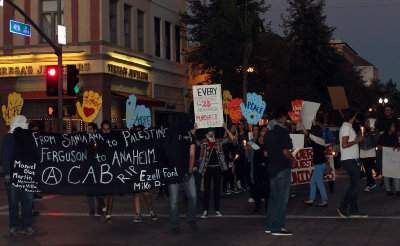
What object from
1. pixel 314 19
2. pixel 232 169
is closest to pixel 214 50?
pixel 314 19

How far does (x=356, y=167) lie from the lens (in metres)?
12.0

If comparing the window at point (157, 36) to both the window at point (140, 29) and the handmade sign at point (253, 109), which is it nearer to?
the window at point (140, 29)

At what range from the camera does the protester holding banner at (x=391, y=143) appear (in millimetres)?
16109

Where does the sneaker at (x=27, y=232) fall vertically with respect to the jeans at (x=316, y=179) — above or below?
below

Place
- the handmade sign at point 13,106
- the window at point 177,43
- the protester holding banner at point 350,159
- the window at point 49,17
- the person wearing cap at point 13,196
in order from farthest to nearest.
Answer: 1. the window at point 177,43
2. the window at point 49,17
3. the handmade sign at point 13,106
4. the protester holding banner at point 350,159
5. the person wearing cap at point 13,196

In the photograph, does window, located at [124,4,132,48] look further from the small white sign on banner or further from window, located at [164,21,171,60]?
the small white sign on banner

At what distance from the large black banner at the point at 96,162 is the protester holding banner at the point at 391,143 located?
7036mm

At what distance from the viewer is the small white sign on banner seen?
16031mm

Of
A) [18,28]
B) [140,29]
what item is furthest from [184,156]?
[140,29]

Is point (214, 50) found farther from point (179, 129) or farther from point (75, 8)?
point (179, 129)

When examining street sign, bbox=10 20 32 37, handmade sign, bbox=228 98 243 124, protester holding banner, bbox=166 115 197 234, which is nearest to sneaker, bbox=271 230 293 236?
protester holding banner, bbox=166 115 197 234

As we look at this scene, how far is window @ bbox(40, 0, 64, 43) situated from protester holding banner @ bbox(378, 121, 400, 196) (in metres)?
23.8

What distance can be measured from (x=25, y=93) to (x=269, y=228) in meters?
28.5

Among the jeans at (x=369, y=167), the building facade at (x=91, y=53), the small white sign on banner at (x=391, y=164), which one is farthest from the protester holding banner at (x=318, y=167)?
the building facade at (x=91, y=53)
